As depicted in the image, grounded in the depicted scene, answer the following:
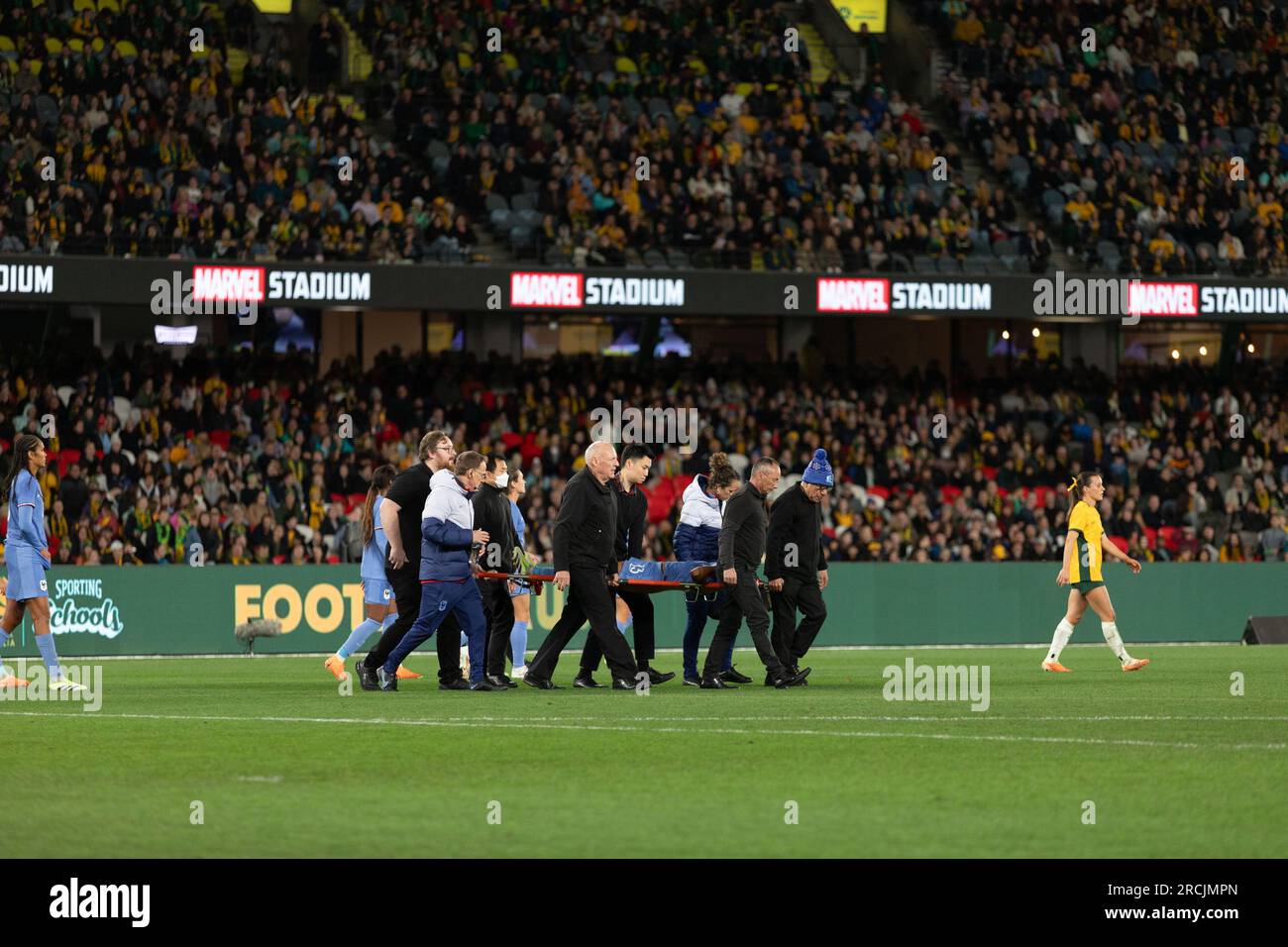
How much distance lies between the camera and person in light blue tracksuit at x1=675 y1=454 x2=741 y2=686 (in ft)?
62.0

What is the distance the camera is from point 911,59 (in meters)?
45.9

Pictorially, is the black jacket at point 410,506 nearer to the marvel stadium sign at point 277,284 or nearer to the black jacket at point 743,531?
the black jacket at point 743,531

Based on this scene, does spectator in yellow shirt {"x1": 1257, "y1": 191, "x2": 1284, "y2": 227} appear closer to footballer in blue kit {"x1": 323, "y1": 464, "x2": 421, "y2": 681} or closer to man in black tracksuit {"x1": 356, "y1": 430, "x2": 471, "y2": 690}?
footballer in blue kit {"x1": 323, "y1": 464, "x2": 421, "y2": 681}

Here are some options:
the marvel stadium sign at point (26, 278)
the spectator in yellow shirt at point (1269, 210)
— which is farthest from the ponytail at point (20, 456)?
the spectator in yellow shirt at point (1269, 210)

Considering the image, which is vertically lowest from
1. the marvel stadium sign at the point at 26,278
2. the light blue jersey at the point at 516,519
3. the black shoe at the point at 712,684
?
the black shoe at the point at 712,684

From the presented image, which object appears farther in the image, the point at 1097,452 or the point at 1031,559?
the point at 1097,452

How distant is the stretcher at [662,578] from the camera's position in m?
17.9

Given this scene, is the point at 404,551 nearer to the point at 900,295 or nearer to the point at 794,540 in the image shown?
the point at 794,540

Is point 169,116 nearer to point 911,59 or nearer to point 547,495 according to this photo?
point 547,495

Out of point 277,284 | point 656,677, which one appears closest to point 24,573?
point 656,677

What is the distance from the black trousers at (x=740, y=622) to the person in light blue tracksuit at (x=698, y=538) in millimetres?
556

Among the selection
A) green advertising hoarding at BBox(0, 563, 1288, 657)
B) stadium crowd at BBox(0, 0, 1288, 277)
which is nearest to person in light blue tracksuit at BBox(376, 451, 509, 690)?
green advertising hoarding at BBox(0, 563, 1288, 657)
